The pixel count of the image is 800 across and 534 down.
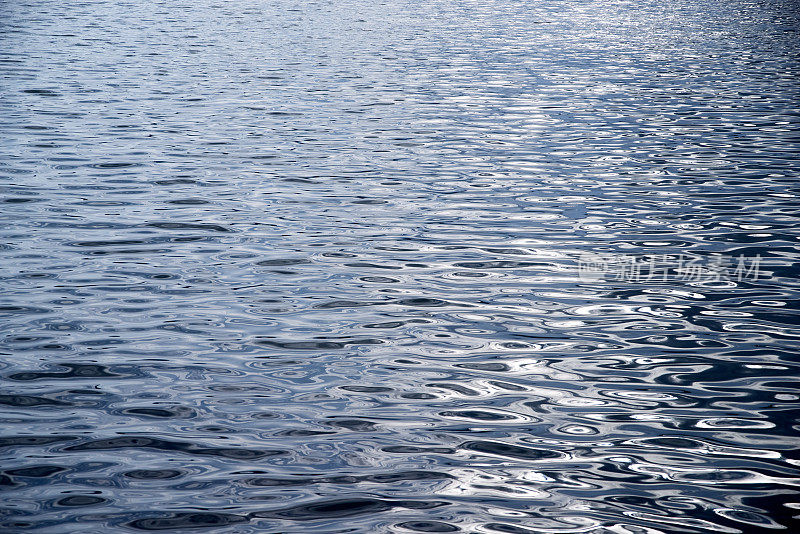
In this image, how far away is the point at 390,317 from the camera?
1364 centimetres

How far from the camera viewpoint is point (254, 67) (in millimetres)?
A: 39969

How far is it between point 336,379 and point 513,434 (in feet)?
7.93

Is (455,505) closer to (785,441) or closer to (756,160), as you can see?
(785,441)

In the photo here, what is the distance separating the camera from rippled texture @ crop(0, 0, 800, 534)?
9.08 metres

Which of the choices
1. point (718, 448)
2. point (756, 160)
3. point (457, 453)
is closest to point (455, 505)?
point (457, 453)

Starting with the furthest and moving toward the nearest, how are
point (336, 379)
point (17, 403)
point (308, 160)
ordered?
point (308, 160), point (336, 379), point (17, 403)

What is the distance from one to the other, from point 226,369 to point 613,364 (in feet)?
15.6

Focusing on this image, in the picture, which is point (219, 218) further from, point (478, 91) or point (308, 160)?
point (478, 91)

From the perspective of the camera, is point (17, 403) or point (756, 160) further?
point (756, 160)

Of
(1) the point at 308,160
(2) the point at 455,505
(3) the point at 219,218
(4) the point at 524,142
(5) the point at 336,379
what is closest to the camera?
(2) the point at 455,505

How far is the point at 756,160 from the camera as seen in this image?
77.8 feet

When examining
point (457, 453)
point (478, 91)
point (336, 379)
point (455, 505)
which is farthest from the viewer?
point (478, 91)

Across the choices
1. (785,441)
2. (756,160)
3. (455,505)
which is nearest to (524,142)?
(756,160)

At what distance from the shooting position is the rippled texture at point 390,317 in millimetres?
9078
